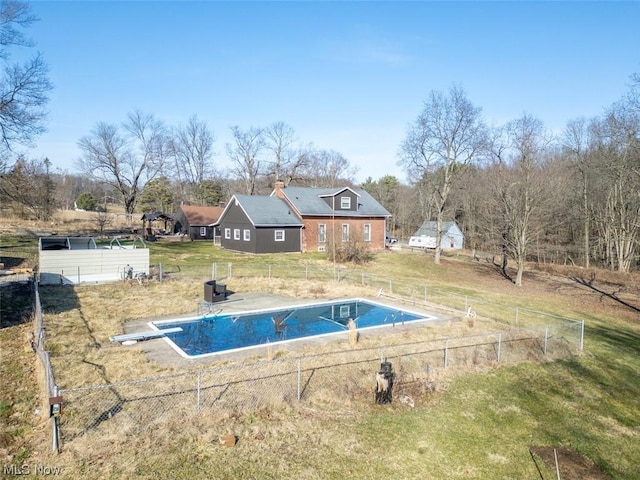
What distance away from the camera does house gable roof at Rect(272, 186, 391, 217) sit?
4066 centimetres

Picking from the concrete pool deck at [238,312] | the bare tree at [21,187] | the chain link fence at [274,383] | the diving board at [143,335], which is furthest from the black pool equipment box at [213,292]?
the bare tree at [21,187]

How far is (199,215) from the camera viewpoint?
54.2 m

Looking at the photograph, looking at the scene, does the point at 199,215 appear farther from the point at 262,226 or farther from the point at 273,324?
the point at 273,324

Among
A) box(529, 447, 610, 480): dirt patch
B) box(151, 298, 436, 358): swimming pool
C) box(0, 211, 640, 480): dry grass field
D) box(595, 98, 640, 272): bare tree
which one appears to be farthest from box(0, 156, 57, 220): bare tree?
box(595, 98, 640, 272): bare tree

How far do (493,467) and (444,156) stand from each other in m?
32.9

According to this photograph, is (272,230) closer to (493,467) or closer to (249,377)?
(249,377)

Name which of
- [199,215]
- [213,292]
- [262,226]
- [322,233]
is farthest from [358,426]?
[199,215]

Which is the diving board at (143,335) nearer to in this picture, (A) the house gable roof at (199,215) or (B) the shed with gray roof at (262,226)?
(B) the shed with gray roof at (262,226)

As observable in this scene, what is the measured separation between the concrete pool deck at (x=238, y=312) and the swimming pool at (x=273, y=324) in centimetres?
35

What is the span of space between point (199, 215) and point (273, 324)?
40739mm

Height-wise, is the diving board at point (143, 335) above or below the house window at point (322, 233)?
below

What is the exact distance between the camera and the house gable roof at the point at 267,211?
38.1 meters

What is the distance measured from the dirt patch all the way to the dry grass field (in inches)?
1.7

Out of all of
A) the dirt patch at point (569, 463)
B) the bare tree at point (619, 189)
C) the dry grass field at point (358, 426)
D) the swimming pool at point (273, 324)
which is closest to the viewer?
the dry grass field at point (358, 426)
